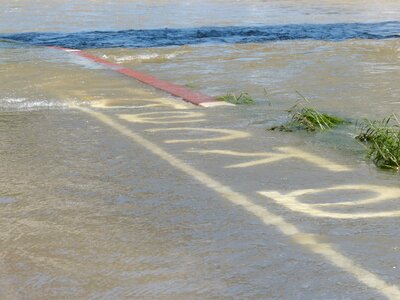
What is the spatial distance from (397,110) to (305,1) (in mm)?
24990

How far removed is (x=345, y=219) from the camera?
500 cm

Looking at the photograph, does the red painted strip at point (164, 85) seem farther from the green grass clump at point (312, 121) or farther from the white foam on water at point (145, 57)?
the green grass clump at point (312, 121)

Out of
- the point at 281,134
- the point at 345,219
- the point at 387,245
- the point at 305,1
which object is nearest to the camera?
the point at 387,245

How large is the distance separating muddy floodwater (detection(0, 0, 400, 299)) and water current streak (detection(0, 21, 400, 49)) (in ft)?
13.5

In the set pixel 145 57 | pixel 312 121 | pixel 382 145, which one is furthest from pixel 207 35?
pixel 382 145

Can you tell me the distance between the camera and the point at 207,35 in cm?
1834

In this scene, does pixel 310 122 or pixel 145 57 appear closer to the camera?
pixel 310 122

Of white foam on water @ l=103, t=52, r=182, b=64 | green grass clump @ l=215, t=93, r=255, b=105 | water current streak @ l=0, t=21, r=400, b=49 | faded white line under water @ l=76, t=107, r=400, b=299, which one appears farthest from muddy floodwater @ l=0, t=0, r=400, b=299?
water current streak @ l=0, t=21, r=400, b=49

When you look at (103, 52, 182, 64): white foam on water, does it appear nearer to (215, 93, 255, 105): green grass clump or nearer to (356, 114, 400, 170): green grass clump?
(215, 93, 255, 105): green grass clump

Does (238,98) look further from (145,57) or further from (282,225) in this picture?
(145,57)

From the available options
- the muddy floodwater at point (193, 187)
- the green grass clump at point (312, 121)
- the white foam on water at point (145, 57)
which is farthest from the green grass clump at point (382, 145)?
the white foam on water at point (145, 57)

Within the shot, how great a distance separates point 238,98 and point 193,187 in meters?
3.47

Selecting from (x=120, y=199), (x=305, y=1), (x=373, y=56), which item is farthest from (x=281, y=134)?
(x=305, y=1)

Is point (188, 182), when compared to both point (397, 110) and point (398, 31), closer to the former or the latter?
point (397, 110)
